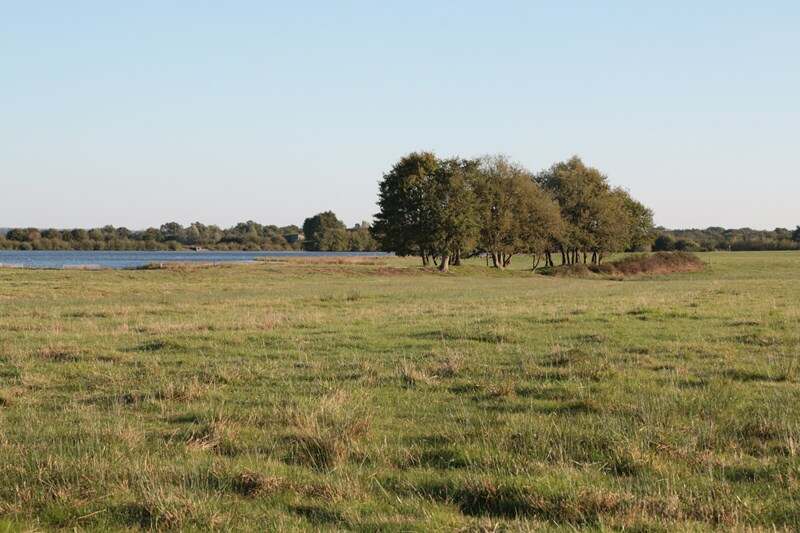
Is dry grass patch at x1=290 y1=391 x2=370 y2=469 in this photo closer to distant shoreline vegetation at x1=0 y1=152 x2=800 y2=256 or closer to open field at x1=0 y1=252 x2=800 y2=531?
open field at x1=0 y1=252 x2=800 y2=531

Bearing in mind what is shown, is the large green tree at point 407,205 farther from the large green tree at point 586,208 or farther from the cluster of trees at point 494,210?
the large green tree at point 586,208

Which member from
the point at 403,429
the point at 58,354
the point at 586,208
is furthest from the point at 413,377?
the point at 586,208

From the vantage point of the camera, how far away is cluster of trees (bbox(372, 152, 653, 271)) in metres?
78.2

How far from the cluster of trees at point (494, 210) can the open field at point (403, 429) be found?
191 ft

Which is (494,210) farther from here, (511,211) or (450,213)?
(450,213)

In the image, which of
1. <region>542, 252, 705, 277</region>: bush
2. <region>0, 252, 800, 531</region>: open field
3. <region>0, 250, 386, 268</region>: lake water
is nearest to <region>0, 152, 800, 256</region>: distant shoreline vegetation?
<region>542, 252, 705, 277</region>: bush

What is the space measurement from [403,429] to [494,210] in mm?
78555

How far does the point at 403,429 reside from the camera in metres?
9.40

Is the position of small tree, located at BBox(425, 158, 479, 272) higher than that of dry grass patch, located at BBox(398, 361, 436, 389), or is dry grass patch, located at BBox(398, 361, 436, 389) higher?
small tree, located at BBox(425, 158, 479, 272)

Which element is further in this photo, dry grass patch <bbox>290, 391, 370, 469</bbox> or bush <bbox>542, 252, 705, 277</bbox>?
bush <bbox>542, 252, 705, 277</bbox>

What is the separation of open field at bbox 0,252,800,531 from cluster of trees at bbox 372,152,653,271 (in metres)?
58.3

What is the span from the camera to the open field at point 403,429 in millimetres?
6473

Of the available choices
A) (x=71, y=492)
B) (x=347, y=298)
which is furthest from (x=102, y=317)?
(x=71, y=492)

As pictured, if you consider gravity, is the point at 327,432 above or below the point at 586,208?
below
